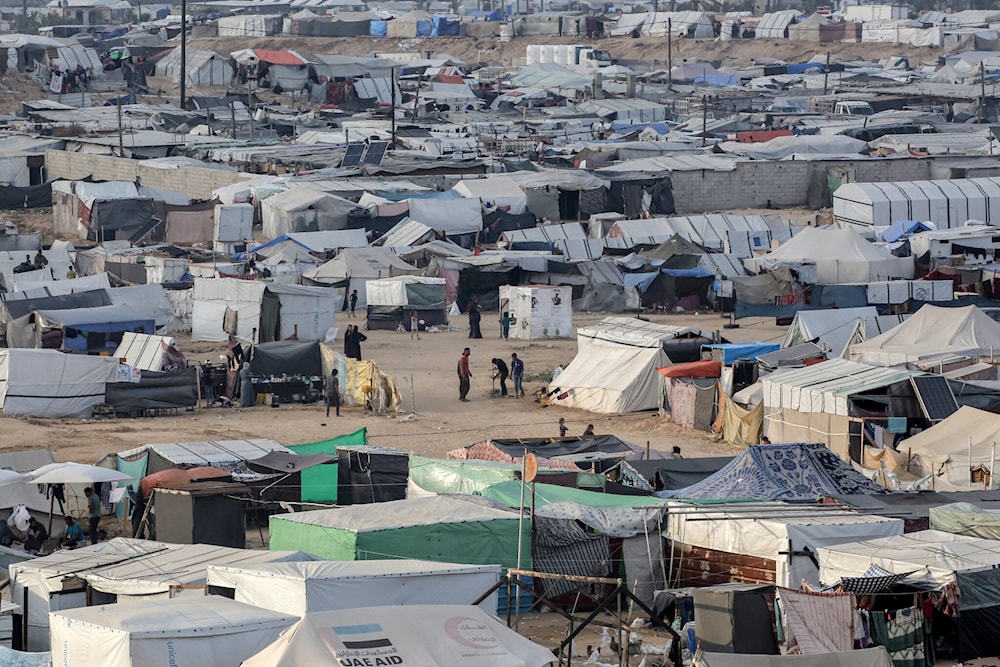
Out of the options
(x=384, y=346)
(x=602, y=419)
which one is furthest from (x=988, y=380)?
(x=384, y=346)

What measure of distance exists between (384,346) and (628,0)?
14169 cm

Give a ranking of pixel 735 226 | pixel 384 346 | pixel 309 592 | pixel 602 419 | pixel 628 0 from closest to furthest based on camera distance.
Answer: pixel 309 592, pixel 602 419, pixel 384 346, pixel 735 226, pixel 628 0

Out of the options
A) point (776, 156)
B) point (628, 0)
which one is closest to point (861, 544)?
point (776, 156)

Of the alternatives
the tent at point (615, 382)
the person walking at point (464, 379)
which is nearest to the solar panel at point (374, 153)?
the person walking at point (464, 379)

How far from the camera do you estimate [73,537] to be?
16688 millimetres

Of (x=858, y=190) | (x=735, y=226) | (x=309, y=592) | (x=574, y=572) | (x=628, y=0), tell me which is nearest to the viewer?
(x=309, y=592)

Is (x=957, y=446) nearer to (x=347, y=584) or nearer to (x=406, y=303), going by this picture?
(x=347, y=584)

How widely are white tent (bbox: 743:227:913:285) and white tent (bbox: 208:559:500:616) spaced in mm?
22815

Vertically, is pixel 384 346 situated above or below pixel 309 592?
below

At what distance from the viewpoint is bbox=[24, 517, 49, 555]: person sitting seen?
1636 centimetres

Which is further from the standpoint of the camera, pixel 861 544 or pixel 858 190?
pixel 858 190

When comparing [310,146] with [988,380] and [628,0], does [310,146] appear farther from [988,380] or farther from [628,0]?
[628,0]

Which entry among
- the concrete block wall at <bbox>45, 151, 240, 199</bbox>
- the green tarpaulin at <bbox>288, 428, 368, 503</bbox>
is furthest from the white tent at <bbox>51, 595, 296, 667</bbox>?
the concrete block wall at <bbox>45, 151, 240, 199</bbox>

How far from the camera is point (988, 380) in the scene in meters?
22.0
